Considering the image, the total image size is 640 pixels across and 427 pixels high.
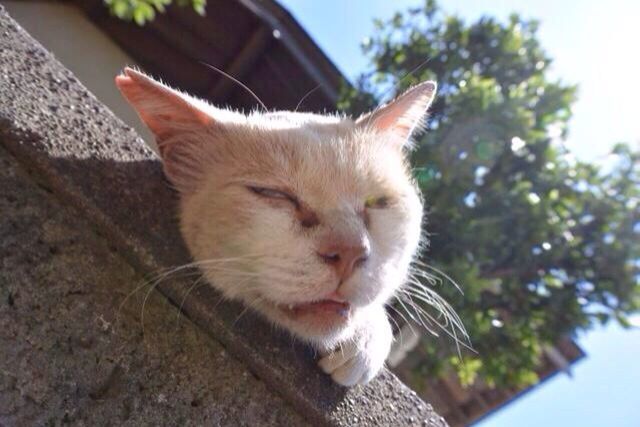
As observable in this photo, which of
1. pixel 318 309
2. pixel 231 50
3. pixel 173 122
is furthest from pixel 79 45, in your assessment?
pixel 318 309

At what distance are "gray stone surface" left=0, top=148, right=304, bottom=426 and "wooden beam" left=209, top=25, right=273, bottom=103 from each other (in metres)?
3.61

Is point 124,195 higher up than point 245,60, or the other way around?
point 124,195

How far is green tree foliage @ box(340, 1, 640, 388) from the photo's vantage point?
4039 mm

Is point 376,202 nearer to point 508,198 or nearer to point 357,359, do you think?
point 357,359

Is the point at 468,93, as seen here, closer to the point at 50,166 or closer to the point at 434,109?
the point at 434,109

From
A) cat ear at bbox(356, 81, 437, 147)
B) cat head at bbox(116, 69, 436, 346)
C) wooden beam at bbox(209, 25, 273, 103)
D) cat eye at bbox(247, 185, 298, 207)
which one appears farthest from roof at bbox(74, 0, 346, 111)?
cat eye at bbox(247, 185, 298, 207)

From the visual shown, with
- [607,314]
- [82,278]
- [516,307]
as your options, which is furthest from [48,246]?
[607,314]

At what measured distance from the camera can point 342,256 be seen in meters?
1.26

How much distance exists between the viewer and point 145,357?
1.05 m

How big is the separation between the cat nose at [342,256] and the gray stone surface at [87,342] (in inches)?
11.9

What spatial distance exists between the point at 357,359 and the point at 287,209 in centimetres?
41

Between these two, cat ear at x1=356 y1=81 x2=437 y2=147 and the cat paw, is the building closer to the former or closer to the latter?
cat ear at x1=356 y1=81 x2=437 y2=147

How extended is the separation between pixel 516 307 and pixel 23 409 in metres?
4.24

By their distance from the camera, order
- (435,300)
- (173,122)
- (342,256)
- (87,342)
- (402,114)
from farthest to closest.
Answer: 1. (402,114)
2. (435,300)
3. (173,122)
4. (342,256)
5. (87,342)
